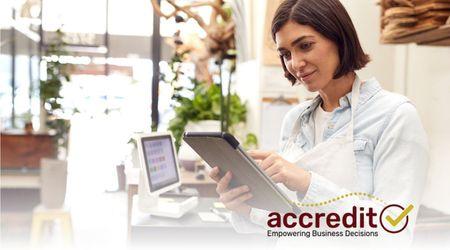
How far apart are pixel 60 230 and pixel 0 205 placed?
0.89ft

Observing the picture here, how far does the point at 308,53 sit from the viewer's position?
888 mm

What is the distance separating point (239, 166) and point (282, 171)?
8cm

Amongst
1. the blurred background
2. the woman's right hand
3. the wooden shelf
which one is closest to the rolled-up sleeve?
the woman's right hand

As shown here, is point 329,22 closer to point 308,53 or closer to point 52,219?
point 308,53

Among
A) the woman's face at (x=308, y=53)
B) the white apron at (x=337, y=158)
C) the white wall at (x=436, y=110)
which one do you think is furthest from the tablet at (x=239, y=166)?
the white wall at (x=436, y=110)

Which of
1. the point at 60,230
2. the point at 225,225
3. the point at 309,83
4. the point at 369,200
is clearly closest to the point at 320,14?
the point at 309,83

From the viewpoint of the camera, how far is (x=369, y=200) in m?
0.86

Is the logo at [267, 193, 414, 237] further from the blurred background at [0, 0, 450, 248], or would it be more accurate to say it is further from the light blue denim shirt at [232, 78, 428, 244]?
the blurred background at [0, 0, 450, 248]

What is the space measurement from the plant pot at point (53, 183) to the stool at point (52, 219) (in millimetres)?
26

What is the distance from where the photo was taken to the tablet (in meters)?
0.80

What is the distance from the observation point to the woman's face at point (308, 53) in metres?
0.88

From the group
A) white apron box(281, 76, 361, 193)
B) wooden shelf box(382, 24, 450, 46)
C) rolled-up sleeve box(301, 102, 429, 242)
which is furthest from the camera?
wooden shelf box(382, 24, 450, 46)

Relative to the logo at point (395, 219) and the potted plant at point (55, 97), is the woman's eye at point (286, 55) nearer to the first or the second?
the logo at point (395, 219)

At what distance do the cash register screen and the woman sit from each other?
2.25 feet
